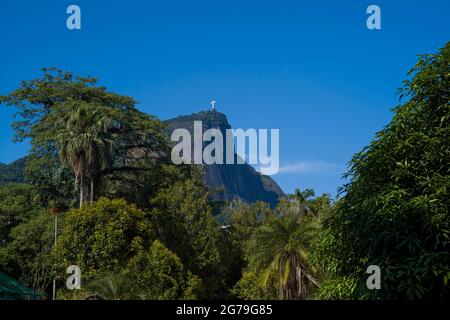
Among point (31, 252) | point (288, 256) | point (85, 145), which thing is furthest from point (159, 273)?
point (31, 252)

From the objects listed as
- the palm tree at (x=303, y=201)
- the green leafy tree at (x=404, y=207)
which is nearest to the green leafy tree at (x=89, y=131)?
the palm tree at (x=303, y=201)

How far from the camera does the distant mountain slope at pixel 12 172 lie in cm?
10500

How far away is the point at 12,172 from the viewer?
112m

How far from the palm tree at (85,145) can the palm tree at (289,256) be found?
12.3 metres

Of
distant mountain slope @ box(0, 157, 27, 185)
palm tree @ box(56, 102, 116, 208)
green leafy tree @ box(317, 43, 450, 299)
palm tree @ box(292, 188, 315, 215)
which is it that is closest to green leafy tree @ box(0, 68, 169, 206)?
palm tree @ box(56, 102, 116, 208)

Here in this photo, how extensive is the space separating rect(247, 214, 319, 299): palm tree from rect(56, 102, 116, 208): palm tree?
1234 centimetres

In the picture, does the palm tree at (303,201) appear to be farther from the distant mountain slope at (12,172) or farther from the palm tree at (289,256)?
the distant mountain slope at (12,172)

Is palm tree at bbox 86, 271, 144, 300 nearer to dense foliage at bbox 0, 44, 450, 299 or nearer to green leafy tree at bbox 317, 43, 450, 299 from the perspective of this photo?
dense foliage at bbox 0, 44, 450, 299

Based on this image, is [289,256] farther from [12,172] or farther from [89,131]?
[12,172]

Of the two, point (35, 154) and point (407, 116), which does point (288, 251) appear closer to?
point (407, 116)

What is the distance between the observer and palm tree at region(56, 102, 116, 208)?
35.3 m

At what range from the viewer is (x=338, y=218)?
14.6m
